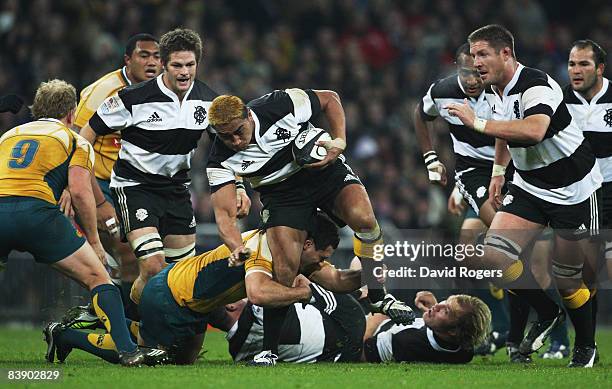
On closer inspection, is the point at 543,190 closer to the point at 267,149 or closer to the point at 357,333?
the point at 357,333

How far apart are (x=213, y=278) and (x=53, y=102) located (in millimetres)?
1723

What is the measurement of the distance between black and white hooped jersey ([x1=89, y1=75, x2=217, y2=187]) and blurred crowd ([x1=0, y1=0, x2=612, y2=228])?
14.4ft

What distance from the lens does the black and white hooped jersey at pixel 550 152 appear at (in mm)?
8352

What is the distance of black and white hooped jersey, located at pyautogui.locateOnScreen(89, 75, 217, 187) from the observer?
9.45 metres

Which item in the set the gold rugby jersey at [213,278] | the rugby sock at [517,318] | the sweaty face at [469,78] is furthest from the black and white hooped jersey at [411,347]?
the sweaty face at [469,78]

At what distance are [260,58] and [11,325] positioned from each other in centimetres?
609

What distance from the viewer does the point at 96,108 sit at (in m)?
10.1

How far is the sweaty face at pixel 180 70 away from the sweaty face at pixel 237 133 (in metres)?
1.21

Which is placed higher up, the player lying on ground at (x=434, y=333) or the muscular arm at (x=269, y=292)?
the muscular arm at (x=269, y=292)

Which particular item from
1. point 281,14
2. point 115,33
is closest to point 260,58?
point 281,14

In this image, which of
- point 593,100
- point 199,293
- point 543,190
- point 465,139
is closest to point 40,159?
point 199,293

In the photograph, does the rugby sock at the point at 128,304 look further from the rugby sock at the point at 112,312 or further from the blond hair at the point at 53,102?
the blond hair at the point at 53,102

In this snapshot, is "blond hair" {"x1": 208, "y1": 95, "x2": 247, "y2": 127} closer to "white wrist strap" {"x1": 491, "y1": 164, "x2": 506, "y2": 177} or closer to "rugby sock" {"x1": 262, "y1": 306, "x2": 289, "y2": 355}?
"rugby sock" {"x1": 262, "y1": 306, "x2": 289, "y2": 355}

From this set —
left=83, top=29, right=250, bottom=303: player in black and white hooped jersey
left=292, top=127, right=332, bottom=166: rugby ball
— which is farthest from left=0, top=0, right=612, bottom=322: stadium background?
left=292, top=127, right=332, bottom=166: rugby ball
